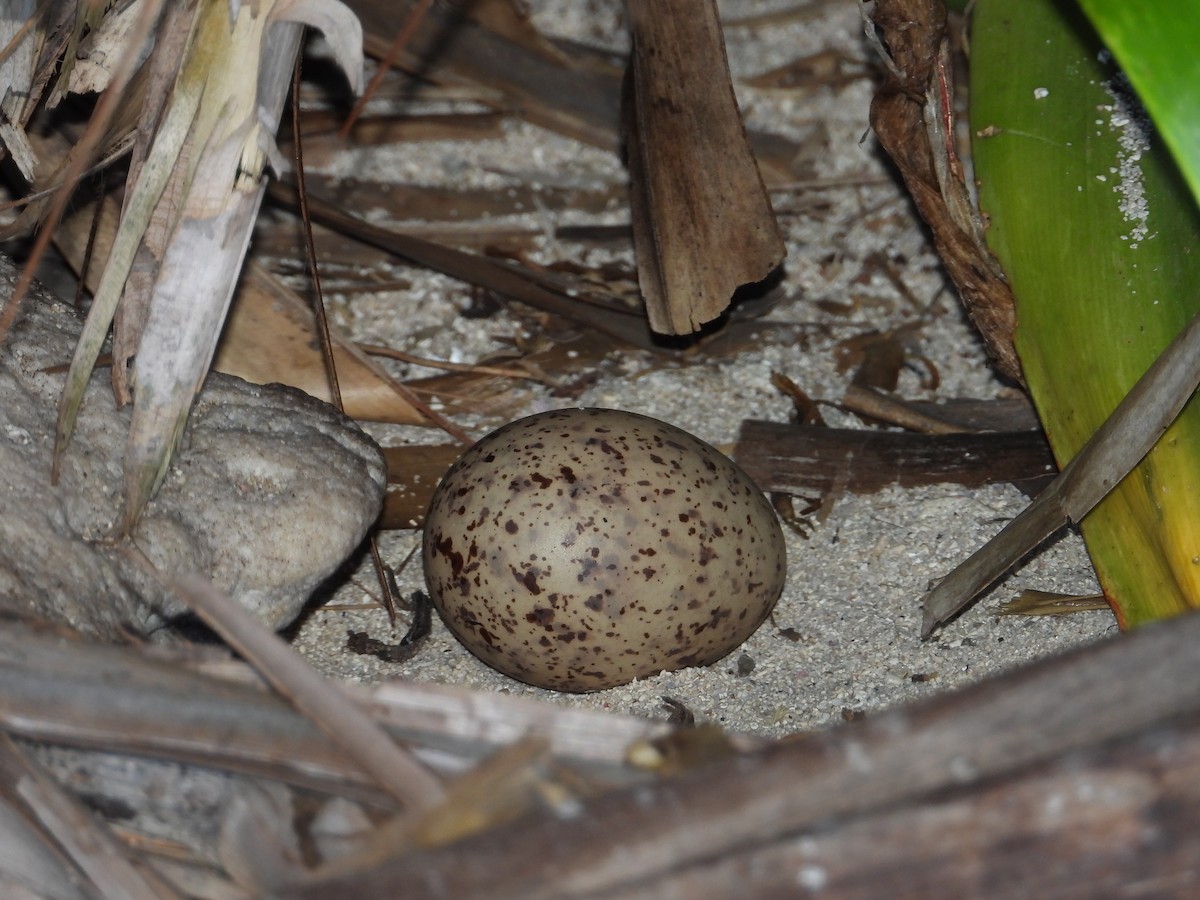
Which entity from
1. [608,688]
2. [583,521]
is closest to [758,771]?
[583,521]

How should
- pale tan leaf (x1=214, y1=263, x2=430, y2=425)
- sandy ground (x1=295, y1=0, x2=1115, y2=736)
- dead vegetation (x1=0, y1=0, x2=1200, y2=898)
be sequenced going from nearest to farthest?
dead vegetation (x1=0, y1=0, x2=1200, y2=898) < sandy ground (x1=295, y1=0, x2=1115, y2=736) < pale tan leaf (x1=214, y1=263, x2=430, y2=425)

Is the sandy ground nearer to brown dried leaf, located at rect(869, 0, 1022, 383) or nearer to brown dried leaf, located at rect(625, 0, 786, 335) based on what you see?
brown dried leaf, located at rect(869, 0, 1022, 383)

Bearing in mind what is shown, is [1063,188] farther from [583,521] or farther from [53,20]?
[53,20]

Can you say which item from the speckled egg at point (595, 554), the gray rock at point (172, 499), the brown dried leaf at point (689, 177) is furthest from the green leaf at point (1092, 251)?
the gray rock at point (172, 499)

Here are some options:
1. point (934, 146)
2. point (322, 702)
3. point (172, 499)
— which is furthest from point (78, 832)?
point (934, 146)

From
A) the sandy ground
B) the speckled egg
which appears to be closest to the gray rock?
the speckled egg

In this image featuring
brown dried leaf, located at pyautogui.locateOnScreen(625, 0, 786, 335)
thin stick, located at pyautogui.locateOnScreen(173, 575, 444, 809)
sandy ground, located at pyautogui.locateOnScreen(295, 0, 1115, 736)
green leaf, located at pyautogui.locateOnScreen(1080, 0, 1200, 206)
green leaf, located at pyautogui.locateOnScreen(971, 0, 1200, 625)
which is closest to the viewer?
thin stick, located at pyautogui.locateOnScreen(173, 575, 444, 809)
